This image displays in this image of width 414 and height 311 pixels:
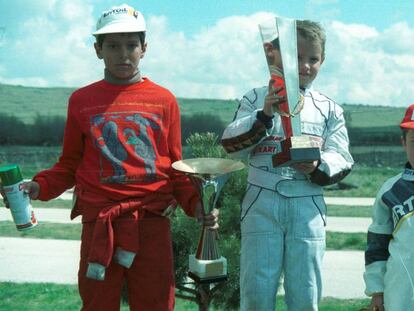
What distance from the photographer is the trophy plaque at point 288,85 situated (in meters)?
2.15

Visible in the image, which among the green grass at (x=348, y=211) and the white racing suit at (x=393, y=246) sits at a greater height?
the white racing suit at (x=393, y=246)

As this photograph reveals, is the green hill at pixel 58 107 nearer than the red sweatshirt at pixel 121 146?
No

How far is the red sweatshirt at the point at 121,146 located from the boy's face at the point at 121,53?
0.22ft

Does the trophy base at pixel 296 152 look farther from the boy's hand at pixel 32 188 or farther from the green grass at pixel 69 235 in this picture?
the green grass at pixel 69 235

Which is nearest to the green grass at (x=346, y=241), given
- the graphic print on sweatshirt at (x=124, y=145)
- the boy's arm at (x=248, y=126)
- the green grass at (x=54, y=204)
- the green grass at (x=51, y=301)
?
the green grass at (x=51, y=301)

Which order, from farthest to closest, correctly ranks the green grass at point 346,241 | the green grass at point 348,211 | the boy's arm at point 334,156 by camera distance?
the green grass at point 348,211, the green grass at point 346,241, the boy's arm at point 334,156

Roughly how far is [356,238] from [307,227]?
168 inches

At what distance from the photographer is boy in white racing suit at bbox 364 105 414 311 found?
206 cm

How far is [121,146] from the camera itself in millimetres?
2320

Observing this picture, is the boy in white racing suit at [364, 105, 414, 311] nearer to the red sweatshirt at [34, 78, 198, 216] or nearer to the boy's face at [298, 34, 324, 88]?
the boy's face at [298, 34, 324, 88]

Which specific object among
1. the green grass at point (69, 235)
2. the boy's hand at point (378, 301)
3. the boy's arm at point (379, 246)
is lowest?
the green grass at point (69, 235)

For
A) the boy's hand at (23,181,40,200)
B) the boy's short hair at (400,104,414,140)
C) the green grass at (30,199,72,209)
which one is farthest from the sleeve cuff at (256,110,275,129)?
the green grass at (30,199,72,209)

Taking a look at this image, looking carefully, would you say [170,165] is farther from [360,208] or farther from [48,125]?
[360,208]

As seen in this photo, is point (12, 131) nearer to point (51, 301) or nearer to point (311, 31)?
point (51, 301)
